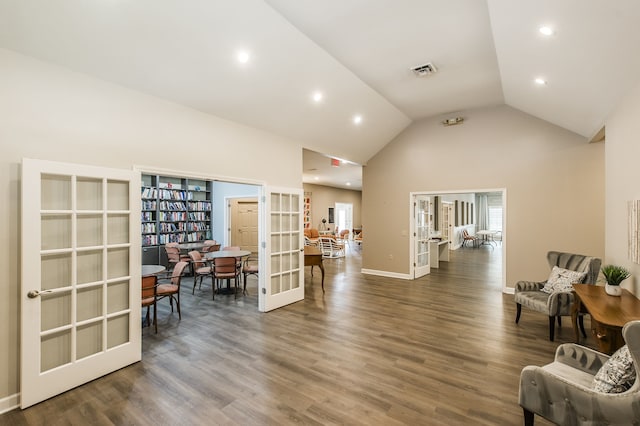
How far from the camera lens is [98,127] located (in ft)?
9.39

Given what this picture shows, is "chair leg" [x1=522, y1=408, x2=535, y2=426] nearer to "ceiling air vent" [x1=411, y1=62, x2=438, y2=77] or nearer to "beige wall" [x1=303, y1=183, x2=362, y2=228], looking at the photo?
"ceiling air vent" [x1=411, y1=62, x2=438, y2=77]

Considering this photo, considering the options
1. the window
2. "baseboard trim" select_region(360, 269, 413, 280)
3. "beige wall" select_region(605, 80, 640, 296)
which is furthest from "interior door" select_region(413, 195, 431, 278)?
the window

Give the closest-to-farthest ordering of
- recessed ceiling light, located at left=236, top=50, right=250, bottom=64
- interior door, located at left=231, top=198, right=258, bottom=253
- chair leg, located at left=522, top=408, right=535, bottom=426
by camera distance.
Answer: chair leg, located at left=522, top=408, right=535, bottom=426, recessed ceiling light, located at left=236, top=50, right=250, bottom=64, interior door, located at left=231, top=198, right=258, bottom=253

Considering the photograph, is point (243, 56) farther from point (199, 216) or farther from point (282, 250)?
point (199, 216)

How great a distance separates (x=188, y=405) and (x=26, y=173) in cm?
225

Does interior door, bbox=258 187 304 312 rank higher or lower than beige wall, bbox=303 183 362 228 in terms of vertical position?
lower

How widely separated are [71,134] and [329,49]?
2922 millimetres

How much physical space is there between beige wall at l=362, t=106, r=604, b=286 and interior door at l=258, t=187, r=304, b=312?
275cm

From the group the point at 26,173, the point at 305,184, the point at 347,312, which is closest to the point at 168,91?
the point at 26,173

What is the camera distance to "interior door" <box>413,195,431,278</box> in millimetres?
6887

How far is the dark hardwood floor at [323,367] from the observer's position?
2242 mm

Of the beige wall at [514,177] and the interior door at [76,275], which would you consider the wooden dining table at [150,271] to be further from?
the beige wall at [514,177]

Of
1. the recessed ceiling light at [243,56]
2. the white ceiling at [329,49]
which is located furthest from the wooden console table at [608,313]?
the recessed ceiling light at [243,56]

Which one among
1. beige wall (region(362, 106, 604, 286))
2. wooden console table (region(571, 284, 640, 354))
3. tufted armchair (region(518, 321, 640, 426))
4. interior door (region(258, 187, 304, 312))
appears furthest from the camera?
beige wall (region(362, 106, 604, 286))
